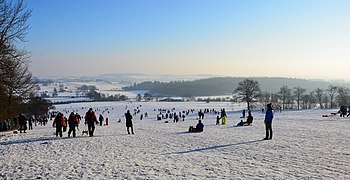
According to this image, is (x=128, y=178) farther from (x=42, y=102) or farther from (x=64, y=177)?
(x=42, y=102)

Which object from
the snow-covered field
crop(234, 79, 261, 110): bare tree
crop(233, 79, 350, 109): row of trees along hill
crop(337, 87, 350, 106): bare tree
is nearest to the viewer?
the snow-covered field

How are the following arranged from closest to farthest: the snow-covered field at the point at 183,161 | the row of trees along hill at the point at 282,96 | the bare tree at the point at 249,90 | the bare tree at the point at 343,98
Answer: the snow-covered field at the point at 183,161 < the bare tree at the point at 249,90 < the row of trees along hill at the point at 282,96 < the bare tree at the point at 343,98

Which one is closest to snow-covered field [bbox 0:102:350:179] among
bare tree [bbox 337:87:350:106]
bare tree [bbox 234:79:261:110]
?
bare tree [bbox 234:79:261:110]

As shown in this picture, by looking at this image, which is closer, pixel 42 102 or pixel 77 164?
pixel 77 164

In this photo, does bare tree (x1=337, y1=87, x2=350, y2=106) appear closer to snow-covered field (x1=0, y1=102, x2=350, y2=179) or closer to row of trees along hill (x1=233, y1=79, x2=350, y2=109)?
row of trees along hill (x1=233, y1=79, x2=350, y2=109)

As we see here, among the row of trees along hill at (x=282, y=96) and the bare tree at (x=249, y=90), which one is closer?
the bare tree at (x=249, y=90)

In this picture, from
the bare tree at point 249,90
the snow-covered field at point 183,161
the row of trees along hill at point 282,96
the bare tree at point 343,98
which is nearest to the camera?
the snow-covered field at point 183,161

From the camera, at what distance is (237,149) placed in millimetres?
12234

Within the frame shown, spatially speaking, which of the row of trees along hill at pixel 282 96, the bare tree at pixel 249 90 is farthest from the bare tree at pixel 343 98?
the bare tree at pixel 249 90

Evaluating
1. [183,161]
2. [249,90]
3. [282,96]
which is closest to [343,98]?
[282,96]

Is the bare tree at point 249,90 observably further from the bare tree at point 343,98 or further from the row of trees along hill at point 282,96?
the bare tree at point 343,98

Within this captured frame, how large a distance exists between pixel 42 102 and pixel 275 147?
6183 cm

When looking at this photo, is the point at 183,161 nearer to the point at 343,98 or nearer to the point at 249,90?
the point at 249,90

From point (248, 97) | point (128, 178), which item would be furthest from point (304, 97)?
point (128, 178)
